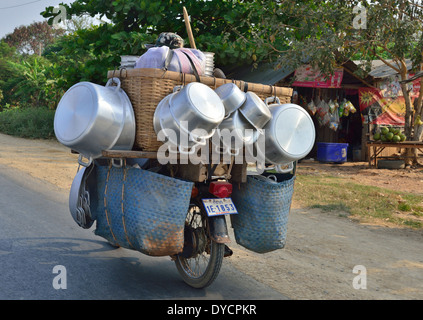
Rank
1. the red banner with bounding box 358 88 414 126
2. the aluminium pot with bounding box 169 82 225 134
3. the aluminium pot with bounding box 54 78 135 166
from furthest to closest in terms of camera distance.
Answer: the red banner with bounding box 358 88 414 126 → the aluminium pot with bounding box 54 78 135 166 → the aluminium pot with bounding box 169 82 225 134

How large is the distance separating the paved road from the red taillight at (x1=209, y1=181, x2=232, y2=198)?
2.63ft

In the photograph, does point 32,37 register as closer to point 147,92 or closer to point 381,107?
point 381,107

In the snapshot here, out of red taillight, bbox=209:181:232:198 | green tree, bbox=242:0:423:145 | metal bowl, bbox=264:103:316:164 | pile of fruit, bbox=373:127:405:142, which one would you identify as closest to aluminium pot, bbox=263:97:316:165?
metal bowl, bbox=264:103:316:164

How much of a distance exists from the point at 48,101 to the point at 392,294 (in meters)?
24.1

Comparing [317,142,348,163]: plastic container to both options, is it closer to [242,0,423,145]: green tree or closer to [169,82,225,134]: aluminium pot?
[242,0,423,145]: green tree

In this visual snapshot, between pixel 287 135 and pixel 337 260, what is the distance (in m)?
2.06

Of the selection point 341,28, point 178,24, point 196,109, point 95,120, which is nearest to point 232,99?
point 196,109

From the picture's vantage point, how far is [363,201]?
8.23 meters

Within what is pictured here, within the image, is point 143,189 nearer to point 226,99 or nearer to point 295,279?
point 226,99

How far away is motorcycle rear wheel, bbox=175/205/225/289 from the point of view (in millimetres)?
3609

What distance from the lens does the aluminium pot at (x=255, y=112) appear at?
131 inches

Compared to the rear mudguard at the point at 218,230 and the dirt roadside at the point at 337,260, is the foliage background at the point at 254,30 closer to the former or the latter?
the dirt roadside at the point at 337,260

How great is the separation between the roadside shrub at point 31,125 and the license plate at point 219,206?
1565 centimetres

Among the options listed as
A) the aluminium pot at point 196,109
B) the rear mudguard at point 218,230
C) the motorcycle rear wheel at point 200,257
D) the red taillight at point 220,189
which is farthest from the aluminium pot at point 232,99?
→ the motorcycle rear wheel at point 200,257
